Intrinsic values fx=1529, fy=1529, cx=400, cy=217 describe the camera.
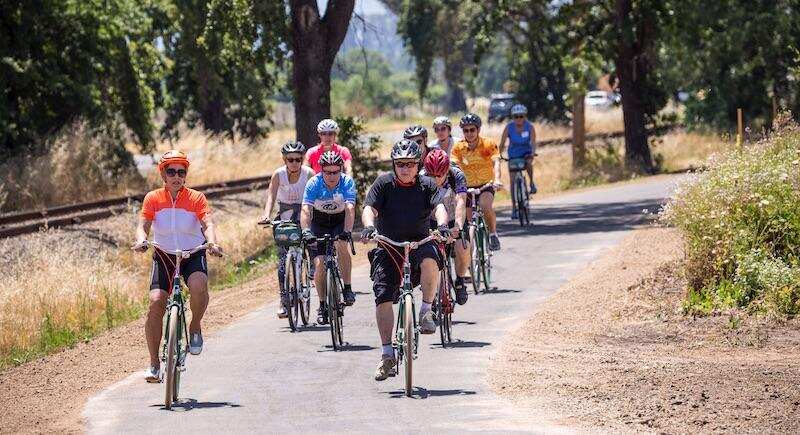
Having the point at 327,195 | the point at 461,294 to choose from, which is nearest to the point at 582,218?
the point at 461,294

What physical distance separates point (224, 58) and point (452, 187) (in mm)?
13797

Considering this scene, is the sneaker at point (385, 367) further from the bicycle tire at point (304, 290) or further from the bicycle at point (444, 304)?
the bicycle tire at point (304, 290)

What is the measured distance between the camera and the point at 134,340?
1633cm

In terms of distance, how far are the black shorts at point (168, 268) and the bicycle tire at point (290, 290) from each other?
11.1 ft

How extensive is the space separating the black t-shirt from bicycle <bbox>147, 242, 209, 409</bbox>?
142 cm

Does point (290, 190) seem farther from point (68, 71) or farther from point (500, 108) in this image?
point (500, 108)

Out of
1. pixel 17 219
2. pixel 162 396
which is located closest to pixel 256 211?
pixel 17 219

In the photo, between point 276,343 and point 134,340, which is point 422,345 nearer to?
point 276,343

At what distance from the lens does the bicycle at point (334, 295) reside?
14234 millimetres

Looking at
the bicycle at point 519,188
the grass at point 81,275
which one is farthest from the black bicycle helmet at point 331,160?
the bicycle at point 519,188

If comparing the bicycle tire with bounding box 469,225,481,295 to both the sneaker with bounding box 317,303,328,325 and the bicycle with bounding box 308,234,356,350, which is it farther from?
the bicycle with bounding box 308,234,356,350

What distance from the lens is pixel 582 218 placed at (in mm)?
27000

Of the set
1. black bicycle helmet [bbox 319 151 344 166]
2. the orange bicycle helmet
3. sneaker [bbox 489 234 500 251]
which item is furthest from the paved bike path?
the orange bicycle helmet

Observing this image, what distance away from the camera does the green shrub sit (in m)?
14.7
